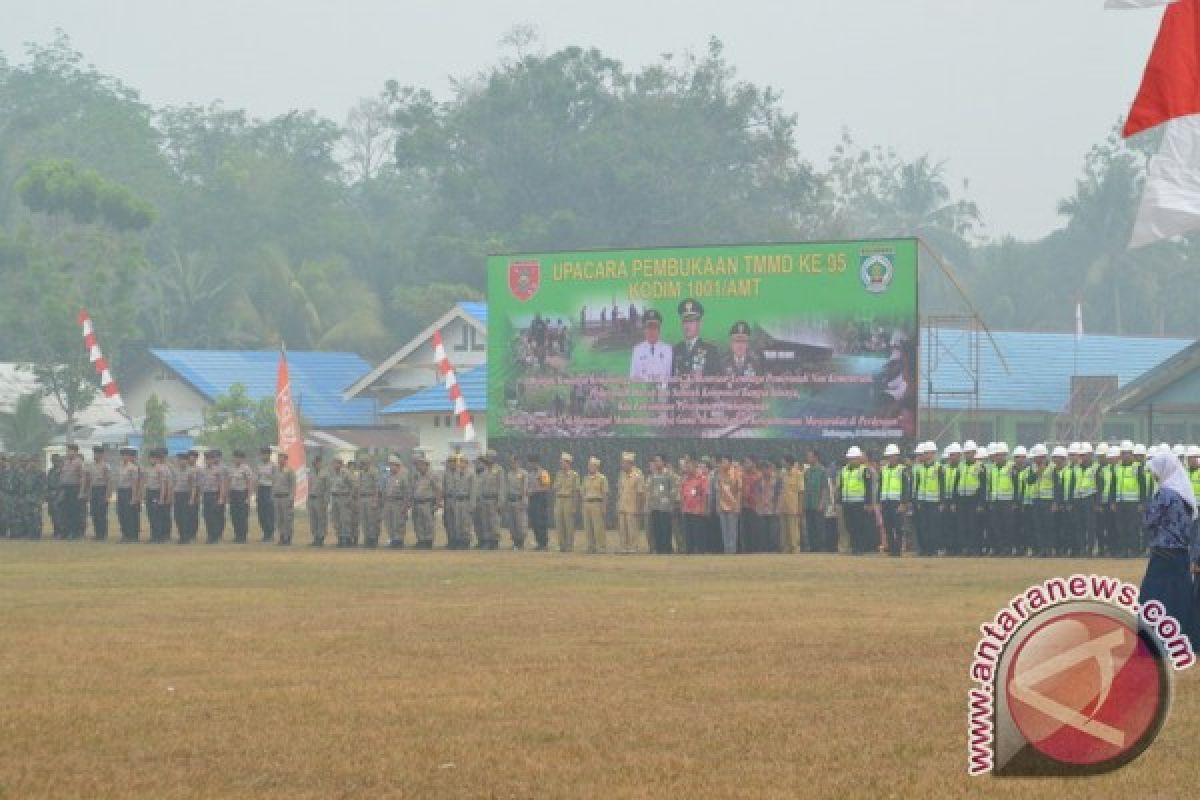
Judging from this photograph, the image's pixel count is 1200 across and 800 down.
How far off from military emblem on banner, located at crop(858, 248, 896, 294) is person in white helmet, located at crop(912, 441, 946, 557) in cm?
527

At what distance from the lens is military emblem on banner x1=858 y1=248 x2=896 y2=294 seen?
118 ft

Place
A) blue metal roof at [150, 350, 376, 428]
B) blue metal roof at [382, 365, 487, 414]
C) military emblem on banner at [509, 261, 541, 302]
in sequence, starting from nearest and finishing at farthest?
military emblem on banner at [509, 261, 541, 302]
blue metal roof at [382, 365, 487, 414]
blue metal roof at [150, 350, 376, 428]

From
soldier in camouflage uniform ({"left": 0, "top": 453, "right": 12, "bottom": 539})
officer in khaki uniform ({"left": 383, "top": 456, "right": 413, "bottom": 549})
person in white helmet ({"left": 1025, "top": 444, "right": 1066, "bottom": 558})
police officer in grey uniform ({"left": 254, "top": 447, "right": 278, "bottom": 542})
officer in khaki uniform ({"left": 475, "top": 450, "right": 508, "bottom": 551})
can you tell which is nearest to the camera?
person in white helmet ({"left": 1025, "top": 444, "right": 1066, "bottom": 558})

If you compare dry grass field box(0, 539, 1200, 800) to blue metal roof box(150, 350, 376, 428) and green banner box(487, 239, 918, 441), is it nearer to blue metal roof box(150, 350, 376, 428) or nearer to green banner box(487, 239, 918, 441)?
green banner box(487, 239, 918, 441)

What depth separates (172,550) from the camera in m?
33.6

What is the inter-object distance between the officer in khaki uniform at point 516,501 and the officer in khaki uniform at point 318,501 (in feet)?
11.0

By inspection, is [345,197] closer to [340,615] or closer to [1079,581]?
[340,615]

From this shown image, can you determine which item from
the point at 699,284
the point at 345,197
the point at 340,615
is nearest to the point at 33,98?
the point at 345,197

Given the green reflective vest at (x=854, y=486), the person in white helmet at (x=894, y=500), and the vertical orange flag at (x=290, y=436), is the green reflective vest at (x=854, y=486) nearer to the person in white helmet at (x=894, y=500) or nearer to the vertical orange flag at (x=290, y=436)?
the person in white helmet at (x=894, y=500)

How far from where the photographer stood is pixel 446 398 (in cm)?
5462

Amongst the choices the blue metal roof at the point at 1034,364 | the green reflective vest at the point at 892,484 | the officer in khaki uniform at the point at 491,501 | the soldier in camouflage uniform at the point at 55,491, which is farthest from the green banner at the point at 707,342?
the blue metal roof at the point at 1034,364

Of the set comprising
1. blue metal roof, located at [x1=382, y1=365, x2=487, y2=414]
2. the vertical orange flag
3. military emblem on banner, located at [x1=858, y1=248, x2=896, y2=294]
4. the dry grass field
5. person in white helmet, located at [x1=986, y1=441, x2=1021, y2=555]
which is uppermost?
military emblem on banner, located at [x1=858, y1=248, x2=896, y2=294]

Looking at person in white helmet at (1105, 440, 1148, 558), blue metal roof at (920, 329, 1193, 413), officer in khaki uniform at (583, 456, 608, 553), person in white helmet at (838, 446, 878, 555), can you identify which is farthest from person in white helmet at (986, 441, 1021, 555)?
blue metal roof at (920, 329, 1193, 413)

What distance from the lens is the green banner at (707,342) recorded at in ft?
118
